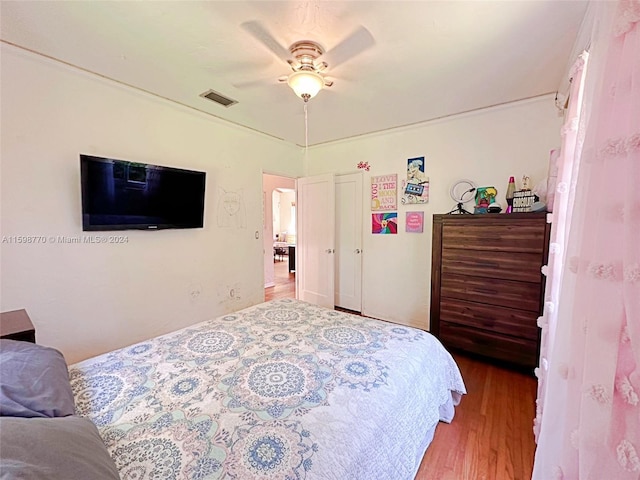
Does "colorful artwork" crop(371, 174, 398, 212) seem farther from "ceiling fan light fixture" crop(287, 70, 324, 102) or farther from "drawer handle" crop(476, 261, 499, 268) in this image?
"ceiling fan light fixture" crop(287, 70, 324, 102)

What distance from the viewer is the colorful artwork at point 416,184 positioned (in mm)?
3172

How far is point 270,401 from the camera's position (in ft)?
3.66

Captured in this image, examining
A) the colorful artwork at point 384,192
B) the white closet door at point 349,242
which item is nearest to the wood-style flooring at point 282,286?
the white closet door at point 349,242

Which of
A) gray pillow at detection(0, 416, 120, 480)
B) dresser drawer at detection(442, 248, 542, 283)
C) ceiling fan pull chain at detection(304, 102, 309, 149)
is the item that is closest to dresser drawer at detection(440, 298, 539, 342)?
dresser drawer at detection(442, 248, 542, 283)

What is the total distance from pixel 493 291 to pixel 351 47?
2.23 meters

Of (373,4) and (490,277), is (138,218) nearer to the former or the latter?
(373,4)

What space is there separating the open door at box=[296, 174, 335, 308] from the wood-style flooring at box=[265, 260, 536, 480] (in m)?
2.06

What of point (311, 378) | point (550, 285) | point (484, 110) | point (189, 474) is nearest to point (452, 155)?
point (484, 110)

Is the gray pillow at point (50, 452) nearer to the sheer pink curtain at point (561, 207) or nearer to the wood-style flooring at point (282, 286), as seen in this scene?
the sheer pink curtain at point (561, 207)

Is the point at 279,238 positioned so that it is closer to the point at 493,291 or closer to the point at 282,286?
the point at 282,286

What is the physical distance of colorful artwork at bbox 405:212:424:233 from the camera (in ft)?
10.5

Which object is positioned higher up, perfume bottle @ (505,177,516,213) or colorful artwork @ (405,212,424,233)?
perfume bottle @ (505,177,516,213)

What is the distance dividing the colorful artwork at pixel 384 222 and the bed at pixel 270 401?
180cm

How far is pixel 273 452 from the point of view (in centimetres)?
87
